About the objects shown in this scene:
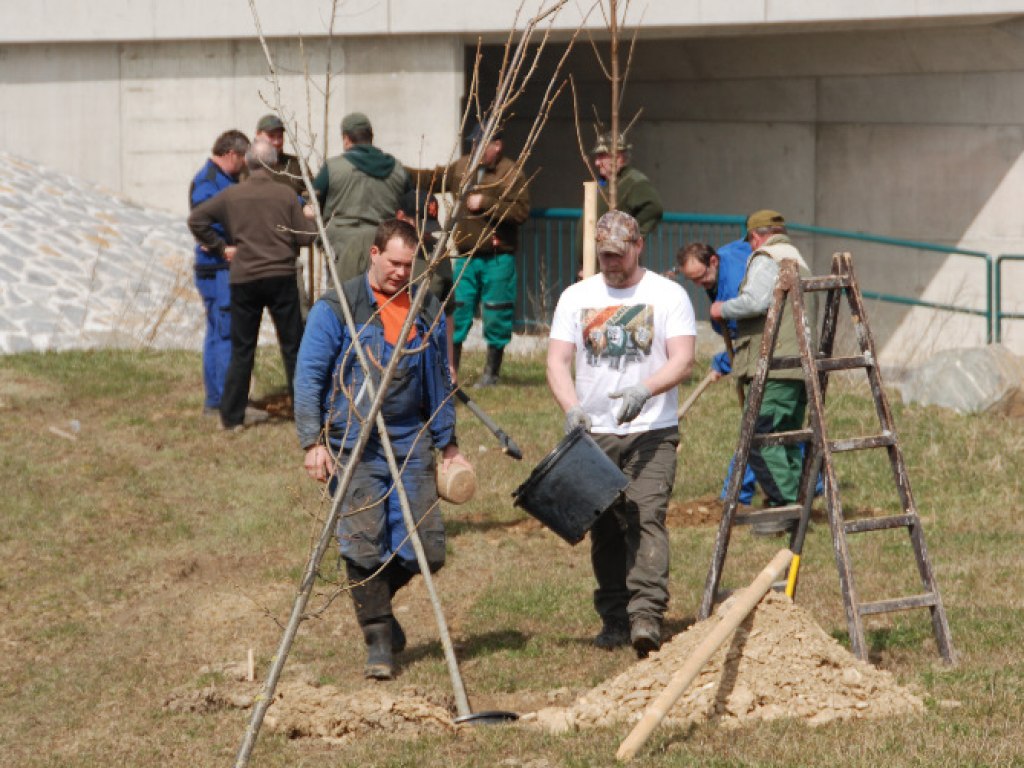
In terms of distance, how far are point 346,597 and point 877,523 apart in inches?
117

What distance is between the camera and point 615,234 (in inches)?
282

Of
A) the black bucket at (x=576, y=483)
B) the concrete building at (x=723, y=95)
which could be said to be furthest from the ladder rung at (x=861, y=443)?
the concrete building at (x=723, y=95)

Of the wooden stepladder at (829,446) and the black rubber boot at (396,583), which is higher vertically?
the wooden stepladder at (829,446)

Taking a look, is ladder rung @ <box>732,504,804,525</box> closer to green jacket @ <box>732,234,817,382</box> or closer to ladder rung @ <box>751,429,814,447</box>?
ladder rung @ <box>751,429,814,447</box>

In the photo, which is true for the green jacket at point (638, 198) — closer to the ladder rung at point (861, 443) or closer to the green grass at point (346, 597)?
the green grass at point (346, 597)

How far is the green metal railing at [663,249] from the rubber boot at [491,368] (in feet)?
5.59

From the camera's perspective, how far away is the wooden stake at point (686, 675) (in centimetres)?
562

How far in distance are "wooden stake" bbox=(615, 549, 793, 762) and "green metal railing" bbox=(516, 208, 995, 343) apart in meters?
8.55

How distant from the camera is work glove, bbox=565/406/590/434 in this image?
709 cm

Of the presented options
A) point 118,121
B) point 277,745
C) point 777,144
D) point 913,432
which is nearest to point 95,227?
point 118,121

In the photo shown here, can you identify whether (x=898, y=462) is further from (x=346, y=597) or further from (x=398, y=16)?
(x=398, y=16)

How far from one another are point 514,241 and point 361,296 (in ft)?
19.7

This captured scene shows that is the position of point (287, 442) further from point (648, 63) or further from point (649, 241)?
point (648, 63)

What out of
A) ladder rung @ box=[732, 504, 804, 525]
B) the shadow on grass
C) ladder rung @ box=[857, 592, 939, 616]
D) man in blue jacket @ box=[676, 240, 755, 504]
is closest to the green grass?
the shadow on grass
